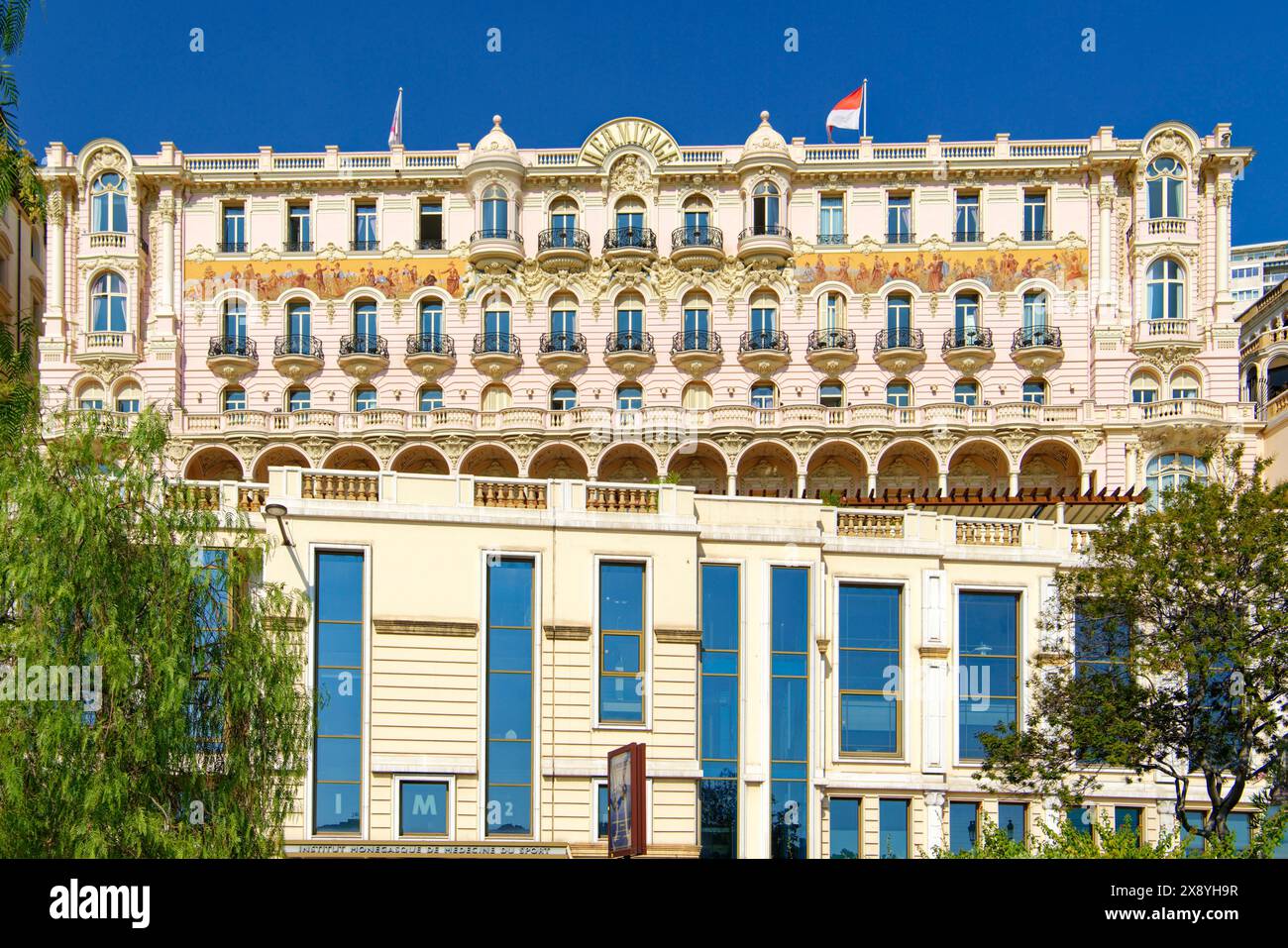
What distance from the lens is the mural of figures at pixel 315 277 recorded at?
7156cm

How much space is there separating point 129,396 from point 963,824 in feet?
146

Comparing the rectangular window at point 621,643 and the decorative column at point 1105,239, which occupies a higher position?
the decorative column at point 1105,239

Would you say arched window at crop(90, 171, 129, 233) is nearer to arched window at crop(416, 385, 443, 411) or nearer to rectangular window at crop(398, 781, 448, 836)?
arched window at crop(416, 385, 443, 411)

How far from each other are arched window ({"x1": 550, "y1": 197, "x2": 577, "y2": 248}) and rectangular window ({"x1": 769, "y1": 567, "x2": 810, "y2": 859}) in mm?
36210

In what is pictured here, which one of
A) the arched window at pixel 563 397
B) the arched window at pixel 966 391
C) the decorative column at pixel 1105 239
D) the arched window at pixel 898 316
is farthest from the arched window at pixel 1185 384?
the arched window at pixel 563 397

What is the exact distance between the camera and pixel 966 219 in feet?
233

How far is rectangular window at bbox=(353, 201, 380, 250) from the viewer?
2837 inches

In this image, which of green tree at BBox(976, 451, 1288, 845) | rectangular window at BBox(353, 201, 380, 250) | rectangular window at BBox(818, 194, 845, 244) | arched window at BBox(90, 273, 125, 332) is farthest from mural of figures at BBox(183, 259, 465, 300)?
green tree at BBox(976, 451, 1288, 845)

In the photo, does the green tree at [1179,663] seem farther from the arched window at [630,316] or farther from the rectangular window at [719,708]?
the arched window at [630,316]

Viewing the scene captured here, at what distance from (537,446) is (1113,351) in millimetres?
23432

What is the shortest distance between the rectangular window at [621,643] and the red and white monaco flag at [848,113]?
122 feet
